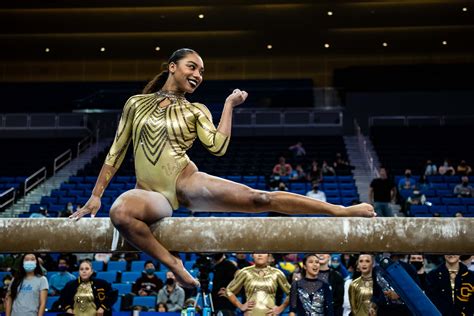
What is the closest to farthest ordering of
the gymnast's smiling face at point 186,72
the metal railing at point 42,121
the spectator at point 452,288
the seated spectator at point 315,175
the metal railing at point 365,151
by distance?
the gymnast's smiling face at point 186,72
the spectator at point 452,288
the seated spectator at point 315,175
the metal railing at point 365,151
the metal railing at point 42,121

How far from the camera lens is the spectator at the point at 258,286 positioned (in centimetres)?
694

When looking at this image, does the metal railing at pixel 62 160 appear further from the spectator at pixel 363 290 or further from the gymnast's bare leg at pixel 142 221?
the gymnast's bare leg at pixel 142 221

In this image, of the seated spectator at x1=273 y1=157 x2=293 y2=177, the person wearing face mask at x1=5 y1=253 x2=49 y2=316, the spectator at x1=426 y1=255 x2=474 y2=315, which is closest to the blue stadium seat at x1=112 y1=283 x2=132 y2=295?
the person wearing face mask at x1=5 y1=253 x2=49 y2=316

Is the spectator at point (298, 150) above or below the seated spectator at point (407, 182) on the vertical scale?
above

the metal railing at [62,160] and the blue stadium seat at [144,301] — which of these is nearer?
the blue stadium seat at [144,301]

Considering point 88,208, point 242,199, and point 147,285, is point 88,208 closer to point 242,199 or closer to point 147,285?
point 242,199

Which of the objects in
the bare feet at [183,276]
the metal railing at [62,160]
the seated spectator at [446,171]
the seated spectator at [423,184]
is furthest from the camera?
the metal railing at [62,160]

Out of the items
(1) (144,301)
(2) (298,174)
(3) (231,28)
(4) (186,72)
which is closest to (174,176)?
(4) (186,72)

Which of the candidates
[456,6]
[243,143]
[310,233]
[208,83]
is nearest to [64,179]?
[243,143]

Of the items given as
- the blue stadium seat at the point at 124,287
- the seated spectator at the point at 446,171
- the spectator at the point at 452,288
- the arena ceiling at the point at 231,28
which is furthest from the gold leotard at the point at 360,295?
the arena ceiling at the point at 231,28

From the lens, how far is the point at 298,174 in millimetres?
15828

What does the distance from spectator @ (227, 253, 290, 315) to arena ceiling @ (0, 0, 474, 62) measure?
14010 millimetres

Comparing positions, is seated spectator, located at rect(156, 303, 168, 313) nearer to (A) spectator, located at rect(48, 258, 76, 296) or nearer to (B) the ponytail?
(A) spectator, located at rect(48, 258, 76, 296)

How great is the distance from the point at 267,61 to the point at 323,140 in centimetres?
626
